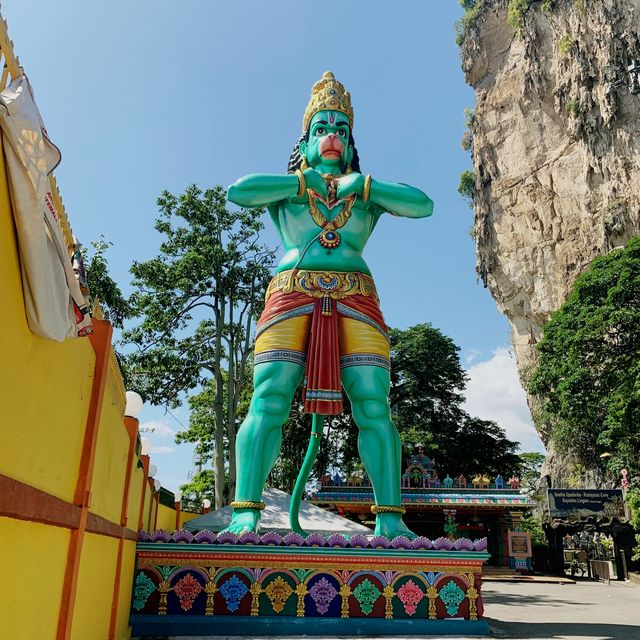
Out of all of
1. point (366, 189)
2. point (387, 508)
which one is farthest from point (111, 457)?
point (366, 189)

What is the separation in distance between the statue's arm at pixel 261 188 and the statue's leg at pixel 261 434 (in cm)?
166

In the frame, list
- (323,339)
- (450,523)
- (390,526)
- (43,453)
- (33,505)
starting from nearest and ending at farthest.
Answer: (33,505) → (43,453) → (390,526) → (323,339) → (450,523)

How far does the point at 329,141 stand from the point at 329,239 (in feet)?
3.89

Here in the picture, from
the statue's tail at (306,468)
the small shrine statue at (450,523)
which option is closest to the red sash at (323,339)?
the statue's tail at (306,468)

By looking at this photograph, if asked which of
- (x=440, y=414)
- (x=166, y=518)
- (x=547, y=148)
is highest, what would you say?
(x=547, y=148)

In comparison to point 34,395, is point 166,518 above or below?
above

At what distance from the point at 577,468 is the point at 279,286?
22355 mm

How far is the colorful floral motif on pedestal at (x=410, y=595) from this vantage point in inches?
191

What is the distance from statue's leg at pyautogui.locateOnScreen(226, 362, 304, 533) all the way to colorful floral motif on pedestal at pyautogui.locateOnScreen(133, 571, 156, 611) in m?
0.79

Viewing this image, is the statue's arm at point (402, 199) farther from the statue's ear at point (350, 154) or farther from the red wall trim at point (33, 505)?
the red wall trim at point (33, 505)

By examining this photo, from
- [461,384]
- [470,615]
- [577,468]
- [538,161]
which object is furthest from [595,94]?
[470,615]

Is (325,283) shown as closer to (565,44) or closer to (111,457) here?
(111,457)

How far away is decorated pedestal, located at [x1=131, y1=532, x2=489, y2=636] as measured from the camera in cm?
474

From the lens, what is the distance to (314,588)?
4863 millimetres
